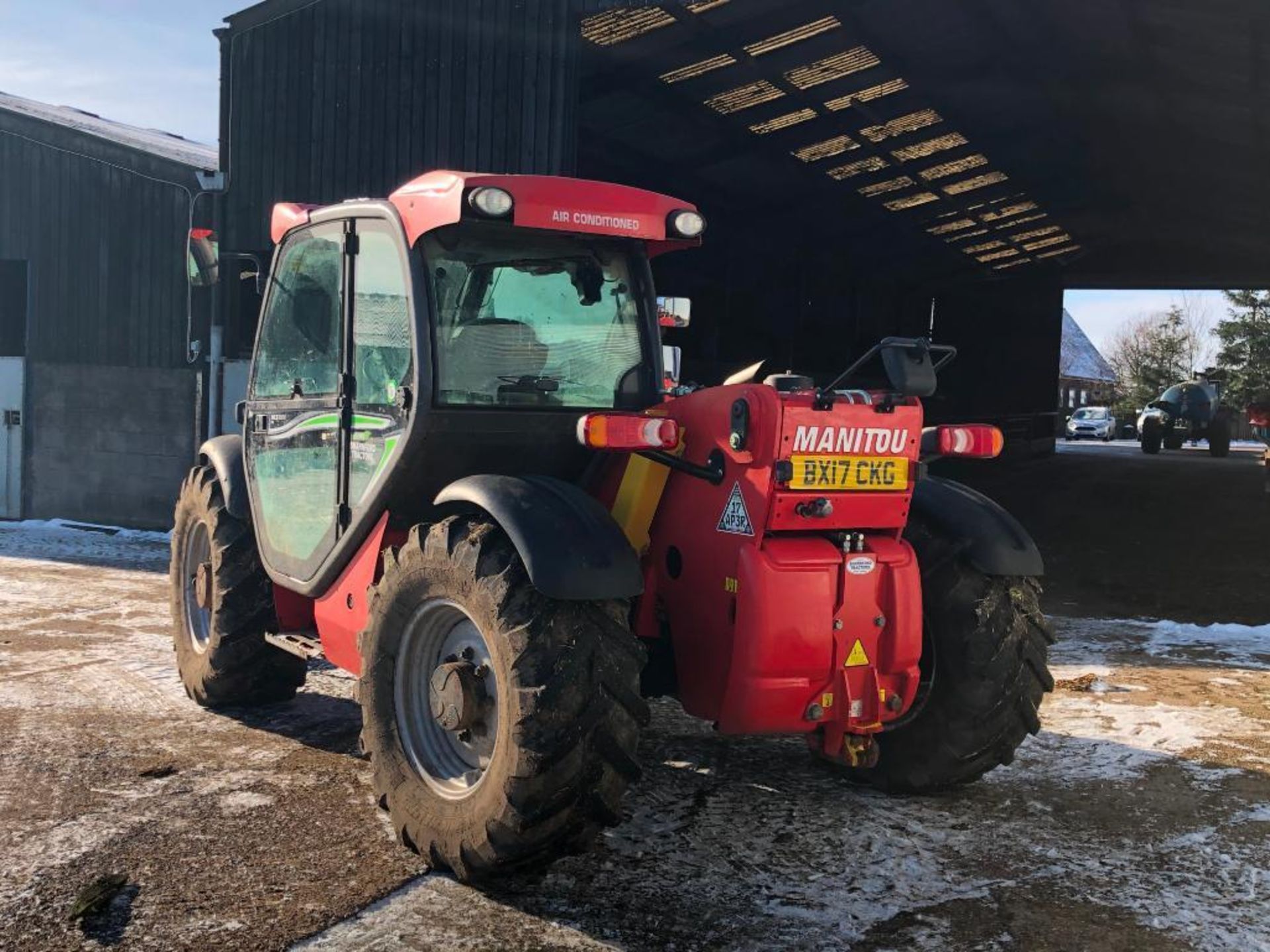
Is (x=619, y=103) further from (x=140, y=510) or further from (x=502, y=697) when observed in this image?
(x=502, y=697)

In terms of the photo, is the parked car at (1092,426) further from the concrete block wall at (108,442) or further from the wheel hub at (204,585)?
the wheel hub at (204,585)

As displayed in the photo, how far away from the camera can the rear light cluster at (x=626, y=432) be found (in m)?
3.76

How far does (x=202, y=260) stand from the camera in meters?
6.38

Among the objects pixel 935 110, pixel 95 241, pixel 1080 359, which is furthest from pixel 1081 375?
pixel 95 241

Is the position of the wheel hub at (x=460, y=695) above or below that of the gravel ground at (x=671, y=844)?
above

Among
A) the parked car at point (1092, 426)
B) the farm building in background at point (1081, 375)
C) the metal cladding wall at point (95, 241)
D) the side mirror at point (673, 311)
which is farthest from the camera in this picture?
the farm building in background at point (1081, 375)

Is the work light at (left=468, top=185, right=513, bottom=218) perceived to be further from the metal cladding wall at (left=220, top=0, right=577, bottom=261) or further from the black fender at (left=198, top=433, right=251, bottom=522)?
the metal cladding wall at (left=220, top=0, right=577, bottom=261)

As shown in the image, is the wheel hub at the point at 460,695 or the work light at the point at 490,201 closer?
the wheel hub at the point at 460,695

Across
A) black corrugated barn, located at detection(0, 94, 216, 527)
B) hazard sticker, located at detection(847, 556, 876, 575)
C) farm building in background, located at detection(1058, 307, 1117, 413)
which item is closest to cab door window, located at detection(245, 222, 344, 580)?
hazard sticker, located at detection(847, 556, 876, 575)

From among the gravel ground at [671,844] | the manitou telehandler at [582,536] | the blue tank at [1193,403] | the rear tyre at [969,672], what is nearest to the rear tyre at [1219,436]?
the blue tank at [1193,403]

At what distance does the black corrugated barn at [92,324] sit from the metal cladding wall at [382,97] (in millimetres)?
1195

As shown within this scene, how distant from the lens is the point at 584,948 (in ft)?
11.2

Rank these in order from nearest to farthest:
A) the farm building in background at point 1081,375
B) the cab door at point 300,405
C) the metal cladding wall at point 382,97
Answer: the cab door at point 300,405 → the metal cladding wall at point 382,97 → the farm building in background at point 1081,375

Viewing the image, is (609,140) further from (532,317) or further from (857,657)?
(857,657)
